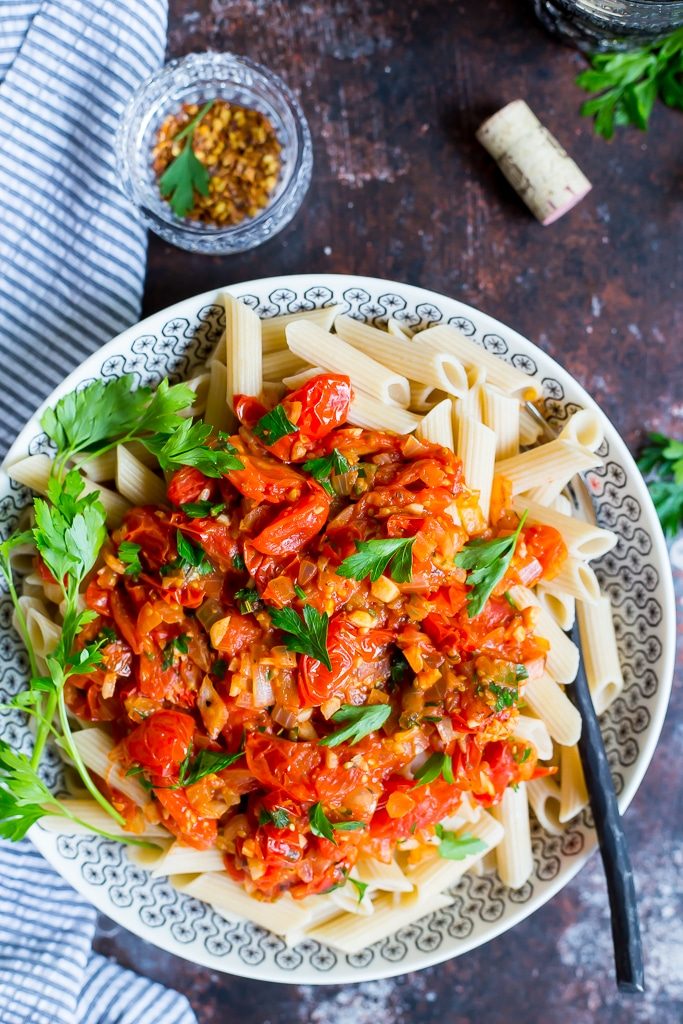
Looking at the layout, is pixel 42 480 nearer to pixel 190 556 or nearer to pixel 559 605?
pixel 190 556

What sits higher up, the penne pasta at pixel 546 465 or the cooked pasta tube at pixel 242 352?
the cooked pasta tube at pixel 242 352

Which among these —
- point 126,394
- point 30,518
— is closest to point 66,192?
point 126,394

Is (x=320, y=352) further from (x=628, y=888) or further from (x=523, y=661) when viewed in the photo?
(x=628, y=888)

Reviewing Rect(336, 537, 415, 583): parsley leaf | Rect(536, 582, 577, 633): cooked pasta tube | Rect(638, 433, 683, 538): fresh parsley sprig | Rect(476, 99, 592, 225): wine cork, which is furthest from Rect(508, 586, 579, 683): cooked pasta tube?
Rect(476, 99, 592, 225): wine cork

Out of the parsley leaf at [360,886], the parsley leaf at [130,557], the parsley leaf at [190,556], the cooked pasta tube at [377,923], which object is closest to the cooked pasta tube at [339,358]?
the parsley leaf at [190,556]

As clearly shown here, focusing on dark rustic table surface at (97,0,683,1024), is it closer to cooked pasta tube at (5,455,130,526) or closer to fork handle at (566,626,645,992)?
fork handle at (566,626,645,992)

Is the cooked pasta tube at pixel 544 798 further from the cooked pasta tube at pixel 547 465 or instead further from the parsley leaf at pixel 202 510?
the parsley leaf at pixel 202 510
